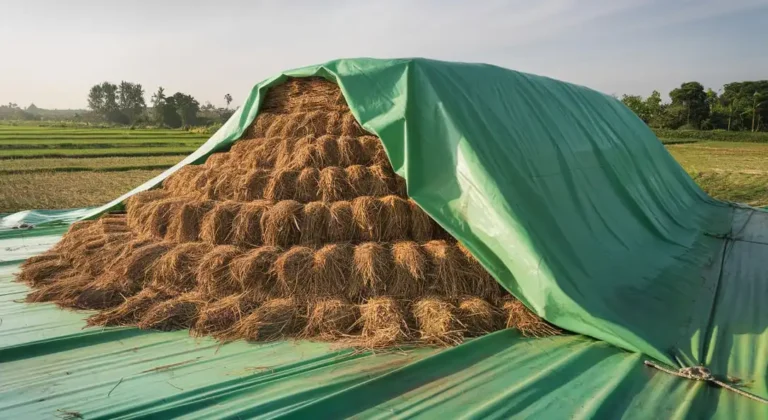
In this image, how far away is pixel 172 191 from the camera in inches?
261

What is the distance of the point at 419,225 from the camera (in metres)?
5.08

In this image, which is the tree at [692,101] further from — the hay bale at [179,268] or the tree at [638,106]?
the hay bale at [179,268]

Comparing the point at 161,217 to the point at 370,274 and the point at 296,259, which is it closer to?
the point at 296,259

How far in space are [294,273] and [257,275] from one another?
39cm

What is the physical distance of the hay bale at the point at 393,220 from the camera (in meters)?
5.03

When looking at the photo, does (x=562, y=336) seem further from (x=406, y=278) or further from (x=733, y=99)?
(x=733, y=99)

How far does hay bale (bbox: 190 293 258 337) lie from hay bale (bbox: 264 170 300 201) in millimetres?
1228

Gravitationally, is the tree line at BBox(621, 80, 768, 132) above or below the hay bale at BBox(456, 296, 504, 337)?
above

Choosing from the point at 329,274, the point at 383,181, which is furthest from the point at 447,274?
the point at 383,181

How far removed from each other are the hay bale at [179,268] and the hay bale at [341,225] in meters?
1.28

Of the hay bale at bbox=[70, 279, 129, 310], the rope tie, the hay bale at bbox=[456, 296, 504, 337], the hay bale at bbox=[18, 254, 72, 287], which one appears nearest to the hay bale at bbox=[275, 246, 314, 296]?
the hay bale at bbox=[456, 296, 504, 337]

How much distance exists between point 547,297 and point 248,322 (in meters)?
2.49

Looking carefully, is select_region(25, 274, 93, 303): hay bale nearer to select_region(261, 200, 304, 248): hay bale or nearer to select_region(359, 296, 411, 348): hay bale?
select_region(261, 200, 304, 248): hay bale

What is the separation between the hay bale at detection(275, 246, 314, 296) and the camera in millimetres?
4629
